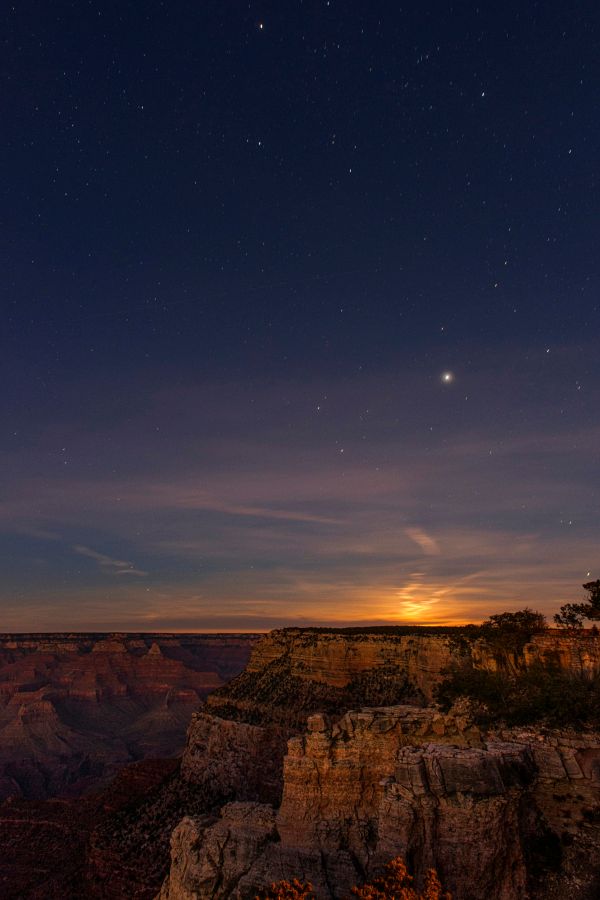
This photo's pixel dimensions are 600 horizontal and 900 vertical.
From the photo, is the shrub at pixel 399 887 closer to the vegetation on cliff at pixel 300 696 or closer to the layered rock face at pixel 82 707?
the vegetation on cliff at pixel 300 696

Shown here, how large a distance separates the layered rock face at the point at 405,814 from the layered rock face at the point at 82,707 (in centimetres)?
10209

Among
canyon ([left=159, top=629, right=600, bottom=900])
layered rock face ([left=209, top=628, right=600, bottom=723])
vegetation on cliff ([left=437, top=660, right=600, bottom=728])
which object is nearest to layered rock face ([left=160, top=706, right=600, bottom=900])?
canyon ([left=159, top=629, right=600, bottom=900])

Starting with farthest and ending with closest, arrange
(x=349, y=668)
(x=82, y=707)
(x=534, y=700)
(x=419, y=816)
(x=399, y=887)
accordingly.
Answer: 1. (x=82, y=707)
2. (x=349, y=668)
3. (x=534, y=700)
4. (x=419, y=816)
5. (x=399, y=887)

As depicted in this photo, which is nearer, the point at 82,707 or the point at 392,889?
the point at 392,889

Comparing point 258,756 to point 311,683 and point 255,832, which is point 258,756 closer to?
point 311,683

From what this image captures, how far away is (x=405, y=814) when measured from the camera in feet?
56.4

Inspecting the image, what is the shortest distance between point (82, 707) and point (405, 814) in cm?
17886

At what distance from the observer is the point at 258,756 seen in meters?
45.1

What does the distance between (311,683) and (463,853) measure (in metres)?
34.5

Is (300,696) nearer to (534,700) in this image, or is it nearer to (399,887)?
(534,700)

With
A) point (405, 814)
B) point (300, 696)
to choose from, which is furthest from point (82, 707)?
point (405, 814)

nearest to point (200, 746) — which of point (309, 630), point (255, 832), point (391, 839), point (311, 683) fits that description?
point (311, 683)

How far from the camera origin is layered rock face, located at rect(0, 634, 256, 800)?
126 meters

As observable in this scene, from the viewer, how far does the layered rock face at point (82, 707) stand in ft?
412
